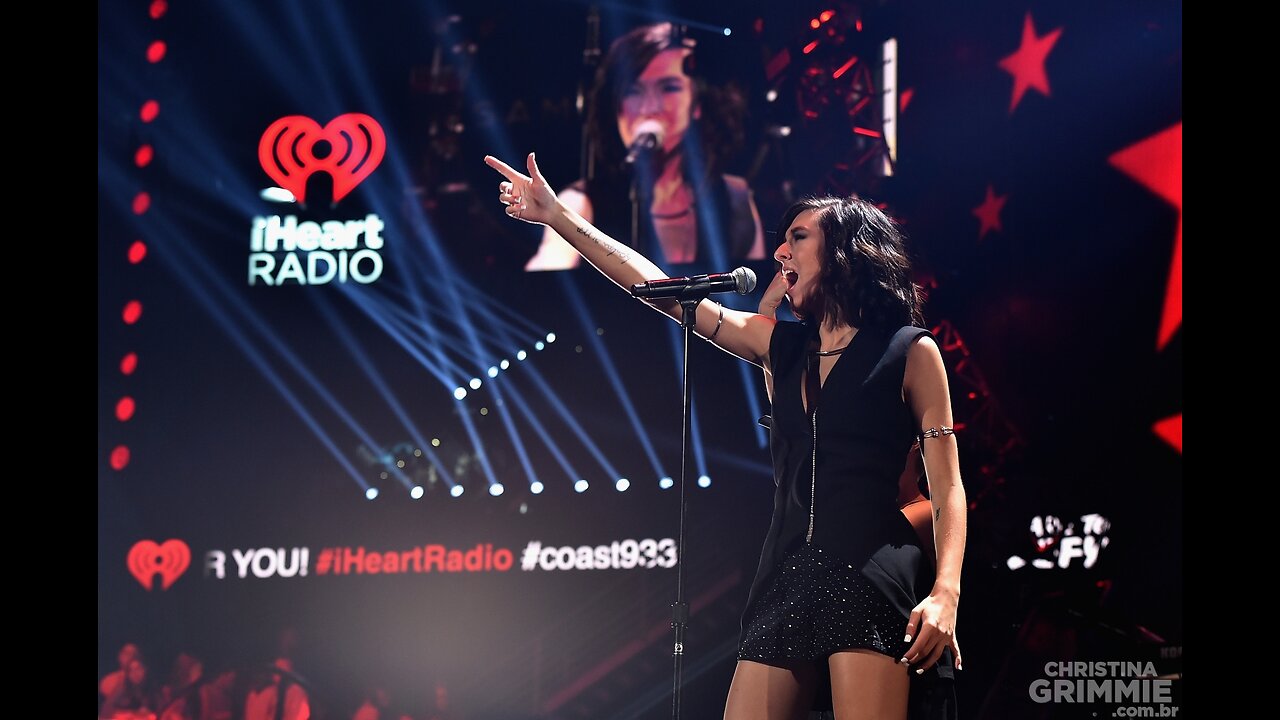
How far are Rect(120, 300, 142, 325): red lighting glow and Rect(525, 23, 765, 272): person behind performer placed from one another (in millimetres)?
1961

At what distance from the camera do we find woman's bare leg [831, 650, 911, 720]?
215cm

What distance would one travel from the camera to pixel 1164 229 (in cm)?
502

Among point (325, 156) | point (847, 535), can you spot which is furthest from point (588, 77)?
point (847, 535)

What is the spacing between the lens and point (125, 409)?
5500mm

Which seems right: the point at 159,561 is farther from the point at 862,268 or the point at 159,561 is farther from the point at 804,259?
the point at 862,268

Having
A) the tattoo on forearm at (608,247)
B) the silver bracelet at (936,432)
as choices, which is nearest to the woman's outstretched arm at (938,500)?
the silver bracelet at (936,432)

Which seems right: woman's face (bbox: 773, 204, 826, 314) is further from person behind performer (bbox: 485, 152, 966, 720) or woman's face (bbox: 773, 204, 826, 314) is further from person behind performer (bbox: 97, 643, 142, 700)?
person behind performer (bbox: 97, 643, 142, 700)

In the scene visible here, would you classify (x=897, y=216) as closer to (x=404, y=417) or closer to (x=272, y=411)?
(x=404, y=417)

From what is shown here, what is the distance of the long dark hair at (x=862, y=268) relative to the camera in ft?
7.93

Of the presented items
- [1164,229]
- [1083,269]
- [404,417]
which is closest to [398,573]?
[404,417]
